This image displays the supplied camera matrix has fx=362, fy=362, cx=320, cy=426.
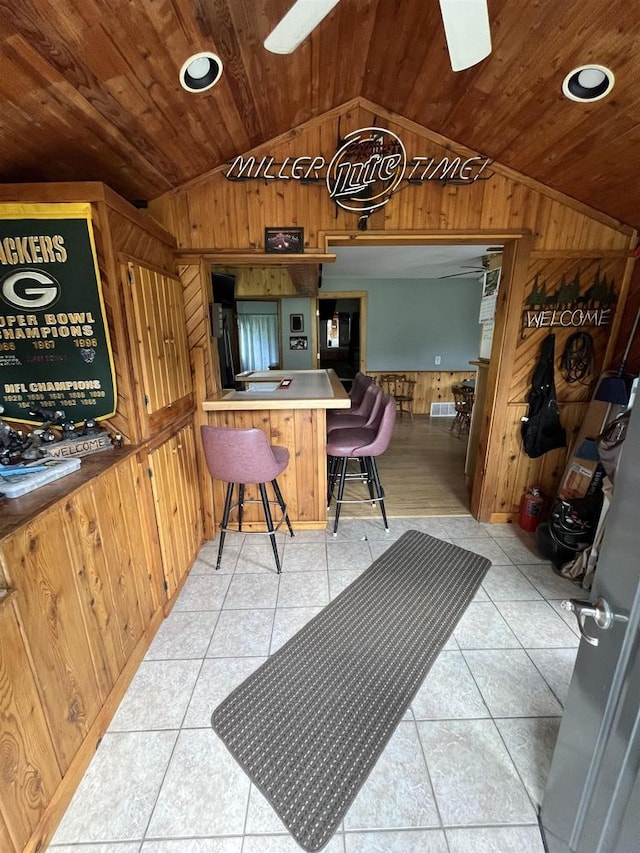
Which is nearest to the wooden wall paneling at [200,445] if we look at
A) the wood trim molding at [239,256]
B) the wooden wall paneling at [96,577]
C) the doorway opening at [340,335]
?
the wood trim molding at [239,256]

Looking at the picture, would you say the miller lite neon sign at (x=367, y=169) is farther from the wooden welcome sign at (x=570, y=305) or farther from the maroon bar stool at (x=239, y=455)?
the maroon bar stool at (x=239, y=455)

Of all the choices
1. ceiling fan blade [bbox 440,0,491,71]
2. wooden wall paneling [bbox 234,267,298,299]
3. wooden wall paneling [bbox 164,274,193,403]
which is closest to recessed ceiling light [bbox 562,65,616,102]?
ceiling fan blade [bbox 440,0,491,71]

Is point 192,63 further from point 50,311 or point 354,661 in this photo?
point 354,661

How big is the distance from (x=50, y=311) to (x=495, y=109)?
2.44m

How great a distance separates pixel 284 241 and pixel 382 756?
2.77 metres

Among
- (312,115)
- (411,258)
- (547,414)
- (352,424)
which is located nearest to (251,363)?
(411,258)

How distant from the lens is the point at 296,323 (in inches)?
239

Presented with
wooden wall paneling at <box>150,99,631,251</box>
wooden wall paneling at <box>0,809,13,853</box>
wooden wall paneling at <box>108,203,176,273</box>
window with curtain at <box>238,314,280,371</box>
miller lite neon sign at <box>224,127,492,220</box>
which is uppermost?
miller lite neon sign at <box>224,127,492,220</box>

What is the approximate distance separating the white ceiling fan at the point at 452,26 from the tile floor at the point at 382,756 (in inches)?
94.7

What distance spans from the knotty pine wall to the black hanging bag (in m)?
0.38

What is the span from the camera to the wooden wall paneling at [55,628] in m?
1.08

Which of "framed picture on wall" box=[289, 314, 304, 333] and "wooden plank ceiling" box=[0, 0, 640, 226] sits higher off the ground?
"wooden plank ceiling" box=[0, 0, 640, 226]

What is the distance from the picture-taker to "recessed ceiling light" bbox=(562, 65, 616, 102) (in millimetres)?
1537

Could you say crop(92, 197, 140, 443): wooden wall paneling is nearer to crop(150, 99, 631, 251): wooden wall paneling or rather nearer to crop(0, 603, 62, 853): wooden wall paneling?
crop(0, 603, 62, 853): wooden wall paneling
